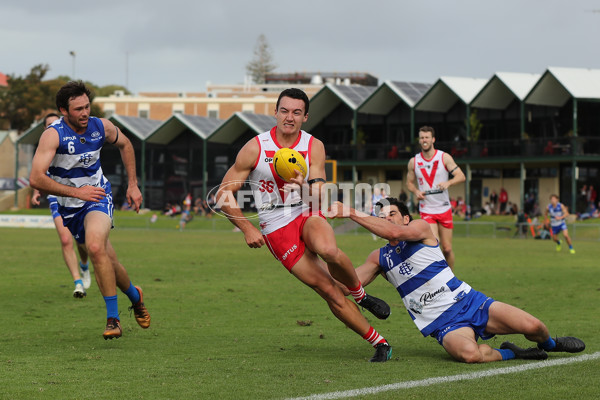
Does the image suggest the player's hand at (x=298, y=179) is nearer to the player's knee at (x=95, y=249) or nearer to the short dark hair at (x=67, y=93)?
the player's knee at (x=95, y=249)

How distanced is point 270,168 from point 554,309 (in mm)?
6511

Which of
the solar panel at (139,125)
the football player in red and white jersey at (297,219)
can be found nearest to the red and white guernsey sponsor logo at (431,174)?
the football player in red and white jersey at (297,219)

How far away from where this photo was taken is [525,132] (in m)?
64.1

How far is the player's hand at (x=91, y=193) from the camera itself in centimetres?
987

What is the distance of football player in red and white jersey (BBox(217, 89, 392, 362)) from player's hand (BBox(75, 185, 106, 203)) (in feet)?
4.70

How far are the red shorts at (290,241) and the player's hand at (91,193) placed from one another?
2.01 meters

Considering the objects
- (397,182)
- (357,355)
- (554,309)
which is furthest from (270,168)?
(397,182)

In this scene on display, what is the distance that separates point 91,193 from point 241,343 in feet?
7.80

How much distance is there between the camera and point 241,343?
10.4 meters

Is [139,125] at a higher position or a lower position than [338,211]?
higher

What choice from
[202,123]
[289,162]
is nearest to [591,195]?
[202,123]

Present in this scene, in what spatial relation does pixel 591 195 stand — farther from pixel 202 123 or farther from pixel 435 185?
pixel 435 185

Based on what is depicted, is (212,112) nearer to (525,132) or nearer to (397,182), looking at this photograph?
(397,182)

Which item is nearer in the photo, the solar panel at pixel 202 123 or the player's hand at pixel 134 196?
the player's hand at pixel 134 196
